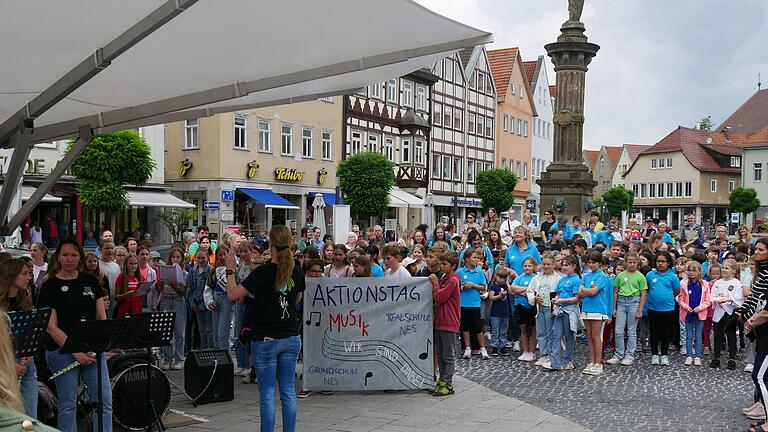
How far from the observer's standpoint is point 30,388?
6410 millimetres

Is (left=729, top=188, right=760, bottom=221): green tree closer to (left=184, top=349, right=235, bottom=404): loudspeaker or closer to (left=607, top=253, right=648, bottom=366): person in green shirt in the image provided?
(left=607, top=253, right=648, bottom=366): person in green shirt

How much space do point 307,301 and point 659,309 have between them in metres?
5.70

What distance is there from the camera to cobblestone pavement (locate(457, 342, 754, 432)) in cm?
883

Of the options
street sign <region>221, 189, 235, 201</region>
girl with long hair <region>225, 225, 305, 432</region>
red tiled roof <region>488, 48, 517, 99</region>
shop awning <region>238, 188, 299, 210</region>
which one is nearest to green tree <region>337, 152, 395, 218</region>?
shop awning <region>238, 188, 299, 210</region>

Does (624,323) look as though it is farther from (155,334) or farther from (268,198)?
(268,198)

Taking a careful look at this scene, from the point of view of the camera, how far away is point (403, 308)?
1038 cm

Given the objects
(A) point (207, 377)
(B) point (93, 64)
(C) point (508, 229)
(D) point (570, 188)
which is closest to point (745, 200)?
(D) point (570, 188)

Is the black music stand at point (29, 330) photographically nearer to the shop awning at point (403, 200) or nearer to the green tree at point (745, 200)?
the shop awning at point (403, 200)

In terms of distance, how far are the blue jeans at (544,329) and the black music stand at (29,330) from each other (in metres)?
7.84

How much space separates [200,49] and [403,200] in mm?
39970

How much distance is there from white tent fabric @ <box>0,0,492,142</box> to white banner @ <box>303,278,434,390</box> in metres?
2.59

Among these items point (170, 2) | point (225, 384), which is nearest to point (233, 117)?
point (225, 384)

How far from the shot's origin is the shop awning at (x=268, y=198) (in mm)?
38312

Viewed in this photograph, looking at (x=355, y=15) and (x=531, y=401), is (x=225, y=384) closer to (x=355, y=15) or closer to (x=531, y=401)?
(x=531, y=401)
